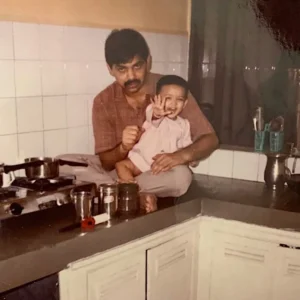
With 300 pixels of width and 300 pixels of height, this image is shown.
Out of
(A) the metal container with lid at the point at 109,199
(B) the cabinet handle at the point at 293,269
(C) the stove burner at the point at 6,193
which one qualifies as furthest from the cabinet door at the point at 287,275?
(C) the stove burner at the point at 6,193

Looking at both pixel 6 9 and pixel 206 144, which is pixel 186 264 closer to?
pixel 206 144

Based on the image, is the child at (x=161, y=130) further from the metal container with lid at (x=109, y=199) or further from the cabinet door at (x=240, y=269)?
the cabinet door at (x=240, y=269)

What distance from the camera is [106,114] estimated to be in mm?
2219

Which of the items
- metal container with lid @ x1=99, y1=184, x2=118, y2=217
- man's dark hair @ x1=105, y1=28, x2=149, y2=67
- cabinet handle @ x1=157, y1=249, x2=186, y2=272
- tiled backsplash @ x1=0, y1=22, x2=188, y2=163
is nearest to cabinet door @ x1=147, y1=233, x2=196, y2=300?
cabinet handle @ x1=157, y1=249, x2=186, y2=272

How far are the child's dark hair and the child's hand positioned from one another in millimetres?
33

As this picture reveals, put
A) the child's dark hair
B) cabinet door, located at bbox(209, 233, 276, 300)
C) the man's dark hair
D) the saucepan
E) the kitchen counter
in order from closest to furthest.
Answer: the kitchen counter
the saucepan
cabinet door, located at bbox(209, 233, 276, 300)
the man's dark hair
the child's dark hair

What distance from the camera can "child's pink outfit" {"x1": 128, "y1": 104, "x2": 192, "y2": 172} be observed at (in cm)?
225

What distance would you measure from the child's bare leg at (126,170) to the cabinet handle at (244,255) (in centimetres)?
49

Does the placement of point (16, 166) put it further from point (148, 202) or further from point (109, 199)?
point (148, 202)

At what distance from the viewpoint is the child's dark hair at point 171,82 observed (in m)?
2.31

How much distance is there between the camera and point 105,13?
2.19 m

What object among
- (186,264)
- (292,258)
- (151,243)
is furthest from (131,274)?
(292,258)

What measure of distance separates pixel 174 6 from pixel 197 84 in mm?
392

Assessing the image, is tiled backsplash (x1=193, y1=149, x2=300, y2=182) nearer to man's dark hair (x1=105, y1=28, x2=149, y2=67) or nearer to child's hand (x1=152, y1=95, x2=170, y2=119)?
child's hand (x1=152, y1=95, x2=170, y2=119)
